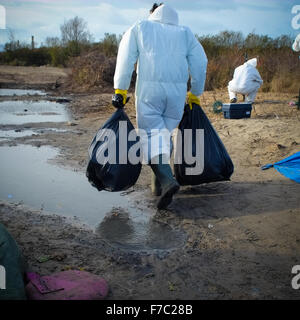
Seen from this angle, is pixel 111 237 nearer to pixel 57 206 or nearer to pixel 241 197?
pixel 57 206

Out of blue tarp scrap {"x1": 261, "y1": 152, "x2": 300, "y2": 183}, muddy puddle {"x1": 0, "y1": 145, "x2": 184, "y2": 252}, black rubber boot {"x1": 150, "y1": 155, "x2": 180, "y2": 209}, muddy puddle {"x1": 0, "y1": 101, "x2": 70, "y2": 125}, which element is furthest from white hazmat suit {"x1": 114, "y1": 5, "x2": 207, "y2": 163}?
muddy puddle {"x1": 0, "y1": 101, "x2": 70, "y2": 125}

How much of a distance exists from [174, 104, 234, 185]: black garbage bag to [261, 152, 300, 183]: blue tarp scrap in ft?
3.07

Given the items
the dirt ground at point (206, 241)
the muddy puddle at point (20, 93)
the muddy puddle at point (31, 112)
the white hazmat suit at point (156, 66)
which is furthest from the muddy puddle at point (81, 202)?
the muddy puddle at point (20, 93)

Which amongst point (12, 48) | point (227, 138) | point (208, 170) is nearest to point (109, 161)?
point (208, 170)

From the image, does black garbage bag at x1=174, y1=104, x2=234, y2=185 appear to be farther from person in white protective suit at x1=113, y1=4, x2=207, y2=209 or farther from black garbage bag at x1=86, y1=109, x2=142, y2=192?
black garbage bag at x1=86, y1=109, x2=142, y2=192

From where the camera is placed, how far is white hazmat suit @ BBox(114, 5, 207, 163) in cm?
364

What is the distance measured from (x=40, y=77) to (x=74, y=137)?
13.4 metres

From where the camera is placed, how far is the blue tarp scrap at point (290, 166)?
4.50m

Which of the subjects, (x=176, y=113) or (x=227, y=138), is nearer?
(x=176, y=113)

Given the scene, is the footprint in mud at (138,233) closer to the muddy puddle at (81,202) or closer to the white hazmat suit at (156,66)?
the muddy puddle at (81,202)

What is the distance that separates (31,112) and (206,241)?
304 inches

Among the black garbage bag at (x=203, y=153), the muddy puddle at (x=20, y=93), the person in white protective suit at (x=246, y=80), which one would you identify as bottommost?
the black garbage bag at (x=203, y=153)

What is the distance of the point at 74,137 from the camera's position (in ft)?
22.0

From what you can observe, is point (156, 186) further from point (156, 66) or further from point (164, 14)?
point (164, 14)
